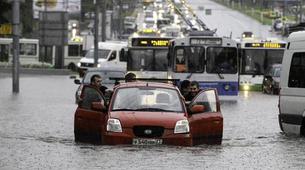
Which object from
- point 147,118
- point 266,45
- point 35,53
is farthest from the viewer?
point 35,53

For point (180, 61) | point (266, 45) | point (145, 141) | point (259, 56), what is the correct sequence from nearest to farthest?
1. point (145, 141)
2. point (180, 61)
3. point (266, 45)
4. point (259, 56)

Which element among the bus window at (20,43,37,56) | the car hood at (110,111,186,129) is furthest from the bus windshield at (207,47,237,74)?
the bus window at (20,43,37,56)

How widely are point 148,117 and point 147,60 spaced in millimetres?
26620

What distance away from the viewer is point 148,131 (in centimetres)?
1809

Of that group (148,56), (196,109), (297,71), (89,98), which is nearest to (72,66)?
(148,56)

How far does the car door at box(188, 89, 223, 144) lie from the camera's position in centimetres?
1903

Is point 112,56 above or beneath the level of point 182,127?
beneath

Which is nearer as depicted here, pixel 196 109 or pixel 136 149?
pixel 136 149

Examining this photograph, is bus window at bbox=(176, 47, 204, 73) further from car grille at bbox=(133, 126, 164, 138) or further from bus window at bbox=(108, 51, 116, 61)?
bus window at bbox=(108, 51, 116, 61)

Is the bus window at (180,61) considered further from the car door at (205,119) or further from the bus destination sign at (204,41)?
the car door at (205,119)

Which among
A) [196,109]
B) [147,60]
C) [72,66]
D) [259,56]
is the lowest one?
[72,66]

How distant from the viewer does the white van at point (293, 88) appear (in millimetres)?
21625

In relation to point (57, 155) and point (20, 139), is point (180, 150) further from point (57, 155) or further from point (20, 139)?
point (20, 139)

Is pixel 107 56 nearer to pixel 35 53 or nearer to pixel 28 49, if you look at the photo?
pixel 35 53
